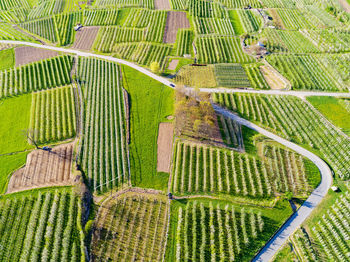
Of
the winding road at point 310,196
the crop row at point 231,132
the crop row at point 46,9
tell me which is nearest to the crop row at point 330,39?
the winding road at point 310,196

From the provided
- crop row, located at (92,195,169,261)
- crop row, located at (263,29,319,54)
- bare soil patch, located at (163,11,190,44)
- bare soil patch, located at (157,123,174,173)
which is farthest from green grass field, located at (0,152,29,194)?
crop row, located at (263,29,319,54)

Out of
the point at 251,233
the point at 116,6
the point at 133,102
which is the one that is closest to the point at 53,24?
the point at 116,6

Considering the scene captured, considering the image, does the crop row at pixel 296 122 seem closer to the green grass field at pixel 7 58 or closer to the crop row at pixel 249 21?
the crop row at pixel 249 21

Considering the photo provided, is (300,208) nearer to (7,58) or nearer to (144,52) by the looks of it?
(144,52)

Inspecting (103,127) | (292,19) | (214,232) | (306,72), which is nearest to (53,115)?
(103,127)

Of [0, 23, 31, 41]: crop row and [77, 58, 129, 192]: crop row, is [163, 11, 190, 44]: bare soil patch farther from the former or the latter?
A: [0, 23, 31, 41]: crop row

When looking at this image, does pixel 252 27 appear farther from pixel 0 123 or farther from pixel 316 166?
pixel 0 123
